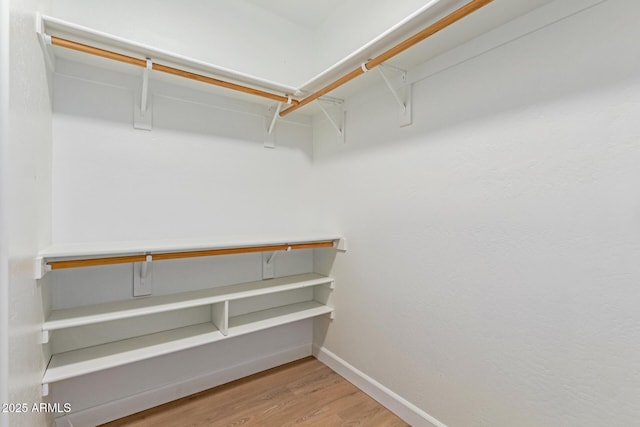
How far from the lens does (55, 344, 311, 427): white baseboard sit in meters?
1.60

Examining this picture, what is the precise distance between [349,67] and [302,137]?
0.89 meters

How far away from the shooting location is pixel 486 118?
133 centimetres

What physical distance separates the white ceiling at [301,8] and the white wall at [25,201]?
4.30 ft

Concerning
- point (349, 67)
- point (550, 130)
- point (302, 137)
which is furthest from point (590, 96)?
point (302, 137)

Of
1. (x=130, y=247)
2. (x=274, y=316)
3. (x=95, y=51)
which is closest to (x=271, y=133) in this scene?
(x=95, y=51)

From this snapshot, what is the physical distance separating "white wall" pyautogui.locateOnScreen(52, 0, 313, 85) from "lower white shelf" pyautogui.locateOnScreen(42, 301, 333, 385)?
1.78 m

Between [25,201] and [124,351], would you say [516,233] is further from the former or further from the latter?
[124,351]

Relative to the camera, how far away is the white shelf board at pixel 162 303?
1.39 m

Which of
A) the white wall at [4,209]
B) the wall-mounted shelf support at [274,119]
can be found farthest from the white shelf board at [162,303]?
the wall-mounted shelf support at [274,119]

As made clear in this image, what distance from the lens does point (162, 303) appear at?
1644 millimetres

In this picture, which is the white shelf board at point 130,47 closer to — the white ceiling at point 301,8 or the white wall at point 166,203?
the white wall at point 166,203

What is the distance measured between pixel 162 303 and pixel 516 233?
1855 millimetres

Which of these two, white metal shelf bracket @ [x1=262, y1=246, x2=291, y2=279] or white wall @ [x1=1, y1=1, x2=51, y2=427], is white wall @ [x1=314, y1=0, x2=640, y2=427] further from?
white wall @ [x1=1, y1=1, x2=51, y2=427]

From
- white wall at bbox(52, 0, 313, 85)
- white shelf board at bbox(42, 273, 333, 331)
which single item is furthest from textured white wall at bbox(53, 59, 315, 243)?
white shelf board at bbox(42, 273, 333, 331)
